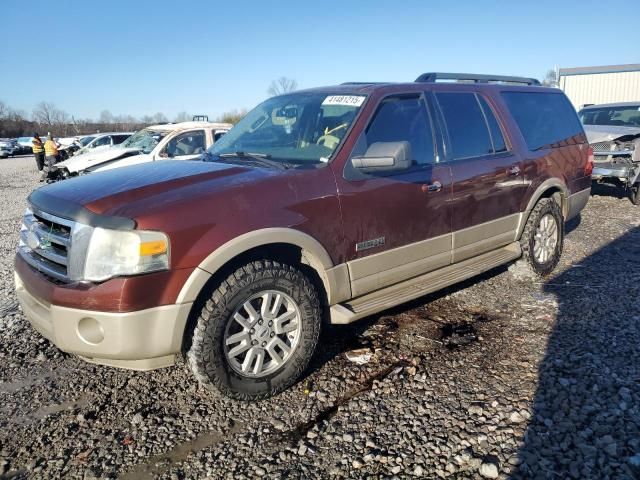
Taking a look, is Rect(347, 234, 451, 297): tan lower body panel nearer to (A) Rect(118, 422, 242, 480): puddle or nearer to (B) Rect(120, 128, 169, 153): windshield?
(A) Rect(118, 422, 242, 480): puddle

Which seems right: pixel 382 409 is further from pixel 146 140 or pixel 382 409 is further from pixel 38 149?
pixel 38 149

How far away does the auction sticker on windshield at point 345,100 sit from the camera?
371 centimetres

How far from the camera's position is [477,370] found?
3.38 metres

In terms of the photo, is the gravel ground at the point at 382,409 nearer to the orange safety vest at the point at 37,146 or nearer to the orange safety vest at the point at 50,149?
the orange safety vest at the point at 50,149

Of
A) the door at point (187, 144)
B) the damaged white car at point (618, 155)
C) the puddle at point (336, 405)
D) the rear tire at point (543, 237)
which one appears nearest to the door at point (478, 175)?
the rear tire at point (543, 237)

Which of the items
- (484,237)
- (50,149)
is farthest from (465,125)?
(50,149)

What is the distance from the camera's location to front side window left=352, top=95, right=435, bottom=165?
12.1ft

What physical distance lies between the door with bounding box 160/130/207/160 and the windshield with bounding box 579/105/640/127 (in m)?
8.97

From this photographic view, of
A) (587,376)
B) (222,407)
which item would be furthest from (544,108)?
(222,407)

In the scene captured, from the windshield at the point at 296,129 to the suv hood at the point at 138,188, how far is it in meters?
0.48

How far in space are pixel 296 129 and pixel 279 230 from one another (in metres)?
1.24

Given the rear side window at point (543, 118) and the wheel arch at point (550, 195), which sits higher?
the rear side window at point (543, 118)

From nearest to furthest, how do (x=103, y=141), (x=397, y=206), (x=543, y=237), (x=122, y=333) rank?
(x=122, y=333), (x=397, y=206), (x=543, y=237), (x=103, y=141)

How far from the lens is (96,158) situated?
14297mm
